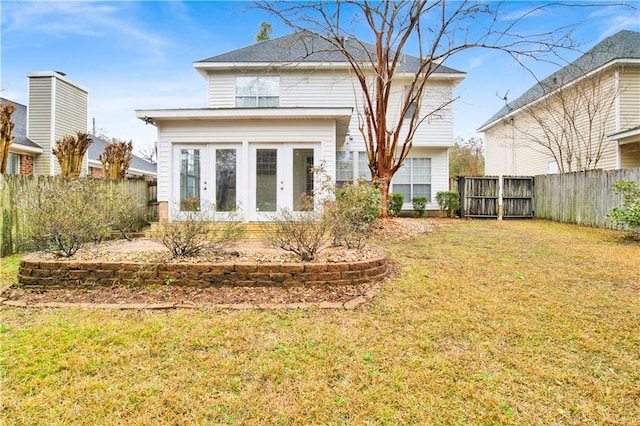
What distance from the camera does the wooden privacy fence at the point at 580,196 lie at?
10.7 metres

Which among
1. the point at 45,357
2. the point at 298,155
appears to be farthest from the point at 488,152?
the point at 45,357

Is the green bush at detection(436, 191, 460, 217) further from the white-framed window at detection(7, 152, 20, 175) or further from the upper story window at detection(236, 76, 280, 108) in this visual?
the white-framed window at detection(7, 152, 20, 175)

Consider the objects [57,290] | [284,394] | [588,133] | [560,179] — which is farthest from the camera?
[588,133]

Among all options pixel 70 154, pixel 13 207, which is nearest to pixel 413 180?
pixel 70 154

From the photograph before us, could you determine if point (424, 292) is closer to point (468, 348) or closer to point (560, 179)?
point (468, 348)

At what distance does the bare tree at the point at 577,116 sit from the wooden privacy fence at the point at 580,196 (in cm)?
231

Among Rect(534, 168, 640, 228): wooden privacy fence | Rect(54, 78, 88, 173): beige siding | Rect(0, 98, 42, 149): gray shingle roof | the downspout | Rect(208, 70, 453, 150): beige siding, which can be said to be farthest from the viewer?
Rect(54, 78, 88, 173): beige siding

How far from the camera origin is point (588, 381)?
102 inches

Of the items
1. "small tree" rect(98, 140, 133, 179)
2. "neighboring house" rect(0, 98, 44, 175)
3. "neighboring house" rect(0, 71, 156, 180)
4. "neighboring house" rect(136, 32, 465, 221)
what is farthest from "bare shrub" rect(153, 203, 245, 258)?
"neighboring house" rect(0, 98, 44, 175)

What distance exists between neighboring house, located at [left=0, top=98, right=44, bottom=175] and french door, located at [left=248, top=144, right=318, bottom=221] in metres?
11.5

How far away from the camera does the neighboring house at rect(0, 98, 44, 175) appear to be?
1449 cm

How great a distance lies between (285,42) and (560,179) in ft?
42.1

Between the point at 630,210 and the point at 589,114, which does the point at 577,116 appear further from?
the point at 630,210

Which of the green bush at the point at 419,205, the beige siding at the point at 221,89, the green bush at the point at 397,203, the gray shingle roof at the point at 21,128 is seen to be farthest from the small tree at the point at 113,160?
the green bush at the point at 419,205
